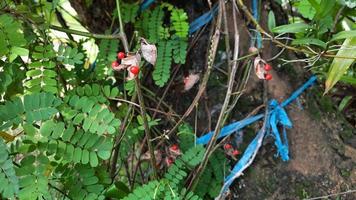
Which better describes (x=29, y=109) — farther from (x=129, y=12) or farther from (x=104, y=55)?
(x=129, y=12)

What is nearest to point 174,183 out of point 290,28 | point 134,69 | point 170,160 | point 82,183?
point 170,160

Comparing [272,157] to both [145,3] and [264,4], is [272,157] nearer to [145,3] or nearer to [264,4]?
[264,4]

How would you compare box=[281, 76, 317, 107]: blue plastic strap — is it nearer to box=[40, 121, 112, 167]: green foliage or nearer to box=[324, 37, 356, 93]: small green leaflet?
box=[324, 37, 356, 93]: small green leaflet

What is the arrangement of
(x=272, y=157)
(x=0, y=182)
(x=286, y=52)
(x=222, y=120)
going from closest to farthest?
(x=0, y=182) < (x=222, y=120) < (x=272, y=157) < (x=286, y=52)

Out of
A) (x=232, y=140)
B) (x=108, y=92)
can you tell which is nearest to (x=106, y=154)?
(x=108, y=92)

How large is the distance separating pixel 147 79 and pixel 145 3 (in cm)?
29

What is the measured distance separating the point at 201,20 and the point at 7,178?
917mm

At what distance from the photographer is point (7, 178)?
133 cm

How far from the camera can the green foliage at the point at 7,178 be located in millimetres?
1323

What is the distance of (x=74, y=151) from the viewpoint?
148 cm

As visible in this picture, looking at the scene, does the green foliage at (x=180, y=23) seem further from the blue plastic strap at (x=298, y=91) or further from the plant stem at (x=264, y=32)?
the blue plastic strap at (x=298, y=91)

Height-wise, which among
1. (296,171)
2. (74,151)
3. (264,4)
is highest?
(264,4)

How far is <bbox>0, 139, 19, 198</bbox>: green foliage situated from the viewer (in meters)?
1.32

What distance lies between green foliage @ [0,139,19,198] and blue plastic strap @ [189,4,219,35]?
2.80 ft
